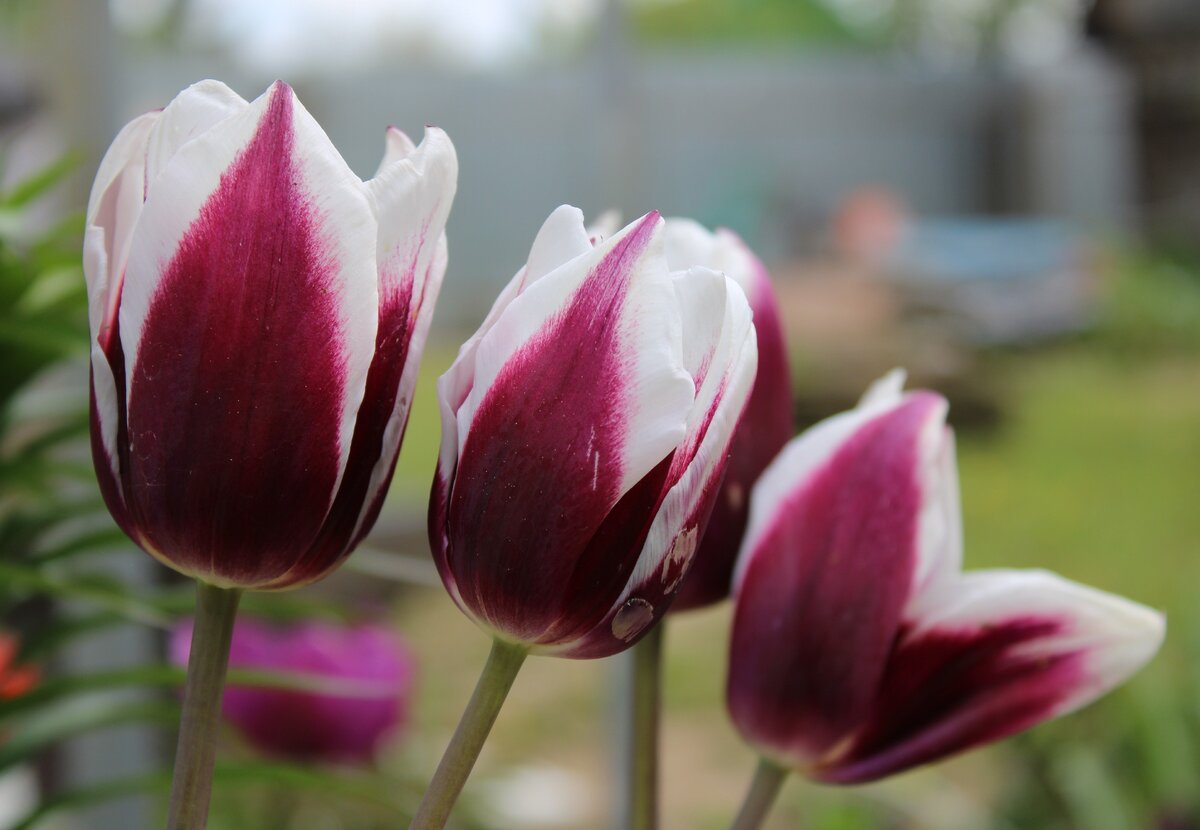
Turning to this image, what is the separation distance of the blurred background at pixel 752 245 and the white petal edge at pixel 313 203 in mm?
123

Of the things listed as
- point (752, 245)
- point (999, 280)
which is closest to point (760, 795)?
point (752, 245)

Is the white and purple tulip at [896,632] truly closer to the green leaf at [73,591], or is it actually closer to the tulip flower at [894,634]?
the tulip flower at [894,634]

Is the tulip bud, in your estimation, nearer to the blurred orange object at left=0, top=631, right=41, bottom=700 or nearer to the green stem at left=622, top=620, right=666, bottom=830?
the green stem at left=622, top=620, right=666, bottom=830

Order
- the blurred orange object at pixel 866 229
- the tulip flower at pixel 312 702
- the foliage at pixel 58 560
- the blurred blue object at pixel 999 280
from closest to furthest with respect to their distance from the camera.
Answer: the foliage at pixel 58 560, the tulip flower at pixel 312 702, the blurred blue object at pixel 999 280, the blurred orange object at pixel 866 229

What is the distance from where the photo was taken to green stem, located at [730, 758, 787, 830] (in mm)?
215

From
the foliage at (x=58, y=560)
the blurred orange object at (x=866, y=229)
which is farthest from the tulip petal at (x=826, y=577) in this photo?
the blurred orange object at (x=866, y=229)

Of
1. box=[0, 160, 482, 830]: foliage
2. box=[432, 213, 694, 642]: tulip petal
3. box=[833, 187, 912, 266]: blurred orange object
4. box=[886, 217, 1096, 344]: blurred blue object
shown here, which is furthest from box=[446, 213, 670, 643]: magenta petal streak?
box=[833, 187, 912, 266]: blurred orange object

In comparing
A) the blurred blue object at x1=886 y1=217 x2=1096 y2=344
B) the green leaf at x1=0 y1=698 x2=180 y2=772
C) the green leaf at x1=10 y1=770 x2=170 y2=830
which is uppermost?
the green leaf at x1=0 y1=698 x2=180 y2=772

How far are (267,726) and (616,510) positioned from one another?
47 cm

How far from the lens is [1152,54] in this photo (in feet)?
23.5

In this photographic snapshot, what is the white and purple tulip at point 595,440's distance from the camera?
0.16 metres

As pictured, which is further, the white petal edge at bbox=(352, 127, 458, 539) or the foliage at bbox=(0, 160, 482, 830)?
the foliage at bbox=(0, 160, 482, 830)

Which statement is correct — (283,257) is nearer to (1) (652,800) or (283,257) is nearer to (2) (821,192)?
(1) (652,800)

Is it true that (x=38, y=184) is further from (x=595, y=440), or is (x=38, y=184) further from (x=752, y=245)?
(x=752, y=245)
